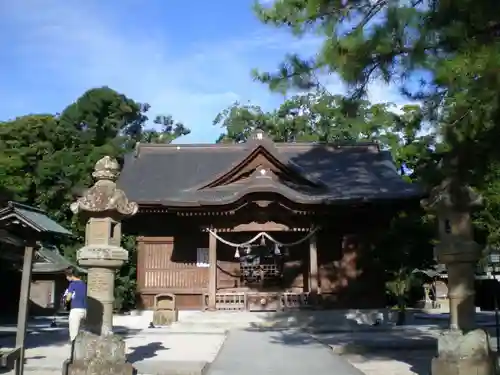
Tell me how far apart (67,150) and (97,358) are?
30.5 m

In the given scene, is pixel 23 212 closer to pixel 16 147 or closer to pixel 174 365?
pixel 174 365

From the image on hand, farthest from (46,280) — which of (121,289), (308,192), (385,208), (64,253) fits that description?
(385,208)

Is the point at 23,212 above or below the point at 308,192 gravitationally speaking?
below

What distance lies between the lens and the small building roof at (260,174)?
20.7 meters

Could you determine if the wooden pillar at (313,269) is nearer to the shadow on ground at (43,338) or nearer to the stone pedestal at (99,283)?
the shadow on ground at (43,338)

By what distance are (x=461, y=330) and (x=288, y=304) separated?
1231 centimetres

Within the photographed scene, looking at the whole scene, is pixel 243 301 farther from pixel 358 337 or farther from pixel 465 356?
pixel 465 356

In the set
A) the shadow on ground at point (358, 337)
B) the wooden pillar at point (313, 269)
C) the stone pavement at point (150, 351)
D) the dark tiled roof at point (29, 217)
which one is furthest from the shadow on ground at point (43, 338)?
the wooden pillar at point (313, 269)

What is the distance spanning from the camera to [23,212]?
9070mm

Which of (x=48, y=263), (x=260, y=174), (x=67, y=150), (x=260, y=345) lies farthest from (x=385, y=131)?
(x=67, y=150)

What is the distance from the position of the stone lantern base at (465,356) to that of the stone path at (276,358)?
55.8 inches

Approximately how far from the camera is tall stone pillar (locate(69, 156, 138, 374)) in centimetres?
873

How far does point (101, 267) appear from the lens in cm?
906

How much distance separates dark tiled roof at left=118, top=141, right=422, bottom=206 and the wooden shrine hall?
0.08 meters
